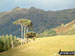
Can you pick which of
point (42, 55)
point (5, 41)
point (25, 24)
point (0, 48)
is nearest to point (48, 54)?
point (42, 55)

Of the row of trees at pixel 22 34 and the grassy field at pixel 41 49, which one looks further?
the row of trees at pixel 22 34

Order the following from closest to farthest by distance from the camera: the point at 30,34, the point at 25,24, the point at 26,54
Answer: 1. the point at 26,54
2. the point at 25,24
3. the point at 30,34

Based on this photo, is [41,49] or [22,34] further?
[22,34]

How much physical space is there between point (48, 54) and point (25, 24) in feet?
121

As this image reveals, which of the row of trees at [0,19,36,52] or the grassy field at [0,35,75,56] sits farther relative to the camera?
the row of trees at [0,19,36,52]

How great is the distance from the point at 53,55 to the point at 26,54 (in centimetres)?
1137

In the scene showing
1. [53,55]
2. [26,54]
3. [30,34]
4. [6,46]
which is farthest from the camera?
[6,46]

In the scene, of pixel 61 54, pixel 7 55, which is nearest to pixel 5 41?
pixel 7 55

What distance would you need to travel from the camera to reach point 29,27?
332ft

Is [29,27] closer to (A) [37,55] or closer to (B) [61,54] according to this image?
(A) [37,55]

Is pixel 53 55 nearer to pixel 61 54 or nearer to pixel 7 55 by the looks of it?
pixel 61 54

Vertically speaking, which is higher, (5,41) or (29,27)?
(29,27)

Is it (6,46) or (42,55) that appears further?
(6,46)

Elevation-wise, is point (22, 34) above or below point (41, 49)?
above
